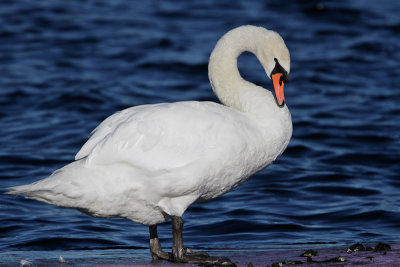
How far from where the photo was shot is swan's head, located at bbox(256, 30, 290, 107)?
21.7 ft

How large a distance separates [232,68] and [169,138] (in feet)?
3.39

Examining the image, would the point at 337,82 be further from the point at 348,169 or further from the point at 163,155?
the point at 163,155

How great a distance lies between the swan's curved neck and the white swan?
0.74ft

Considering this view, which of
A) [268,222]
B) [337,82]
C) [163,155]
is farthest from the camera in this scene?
[337,82]

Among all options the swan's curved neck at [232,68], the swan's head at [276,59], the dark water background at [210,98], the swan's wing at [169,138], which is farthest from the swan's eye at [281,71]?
the dark water background at [210,98]

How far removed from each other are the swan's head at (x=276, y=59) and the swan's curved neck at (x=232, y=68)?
78 millimetres

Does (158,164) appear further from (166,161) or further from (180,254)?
(180,254)

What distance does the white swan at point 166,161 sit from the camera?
5934 mm

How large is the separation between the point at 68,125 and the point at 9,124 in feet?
3.06

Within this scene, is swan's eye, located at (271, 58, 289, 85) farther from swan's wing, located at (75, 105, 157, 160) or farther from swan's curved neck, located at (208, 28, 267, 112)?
swan's wing, located at (75, 105, 157, 160)

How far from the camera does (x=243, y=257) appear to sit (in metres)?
6.47

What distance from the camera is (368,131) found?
13031 mm

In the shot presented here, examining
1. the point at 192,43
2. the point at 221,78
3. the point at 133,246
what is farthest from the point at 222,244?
the point at 192,43

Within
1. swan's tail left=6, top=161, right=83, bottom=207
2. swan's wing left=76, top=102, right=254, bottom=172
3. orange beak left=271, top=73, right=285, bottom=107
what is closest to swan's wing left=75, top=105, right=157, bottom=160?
swan's wing left=76, top=102, right=254, bottom=172
